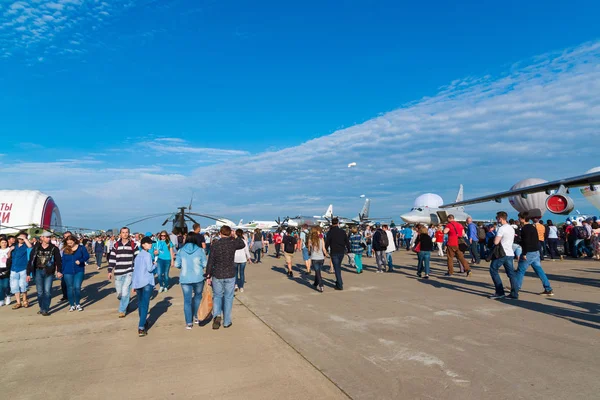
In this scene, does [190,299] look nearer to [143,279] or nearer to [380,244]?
[143,279]

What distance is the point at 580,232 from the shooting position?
1683cm

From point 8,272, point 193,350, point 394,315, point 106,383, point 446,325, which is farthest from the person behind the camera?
point 8,272

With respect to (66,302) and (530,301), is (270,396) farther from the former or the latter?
(66,302)

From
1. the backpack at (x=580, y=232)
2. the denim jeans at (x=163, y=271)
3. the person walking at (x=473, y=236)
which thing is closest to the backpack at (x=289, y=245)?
the denim jeans at (x=163, y=271)

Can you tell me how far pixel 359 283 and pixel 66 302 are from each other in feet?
26.3

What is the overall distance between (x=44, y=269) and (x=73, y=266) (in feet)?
1.76

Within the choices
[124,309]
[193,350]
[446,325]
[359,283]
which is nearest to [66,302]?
[124,309]

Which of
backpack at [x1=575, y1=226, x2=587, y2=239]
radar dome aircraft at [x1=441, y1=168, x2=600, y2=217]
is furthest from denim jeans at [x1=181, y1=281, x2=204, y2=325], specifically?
backpack at [x1=575, y1=226, x2=587, y2=239]

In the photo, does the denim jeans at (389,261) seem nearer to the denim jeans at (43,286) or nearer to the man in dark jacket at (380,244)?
the man in dark jacket at (380,244)

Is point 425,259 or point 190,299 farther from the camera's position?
point 425,259

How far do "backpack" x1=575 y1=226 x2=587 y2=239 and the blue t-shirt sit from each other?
21420 mm

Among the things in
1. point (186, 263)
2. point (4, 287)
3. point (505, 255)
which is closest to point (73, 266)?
point (4, 287)

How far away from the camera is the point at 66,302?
9.21m

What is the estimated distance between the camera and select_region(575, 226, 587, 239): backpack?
1670 centimetres
